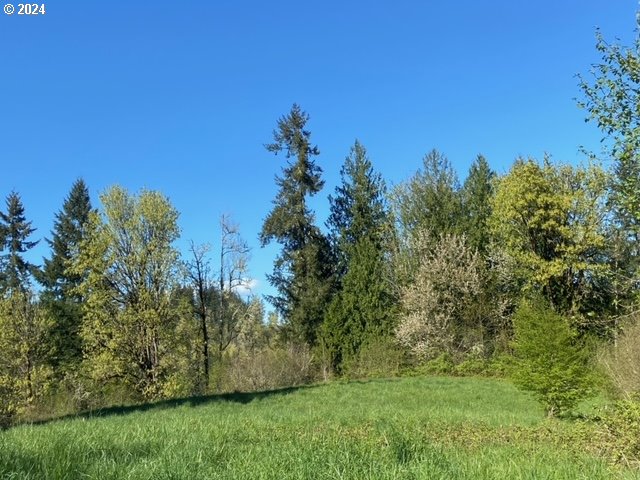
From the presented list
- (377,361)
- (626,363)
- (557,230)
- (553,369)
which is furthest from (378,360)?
(626,363)

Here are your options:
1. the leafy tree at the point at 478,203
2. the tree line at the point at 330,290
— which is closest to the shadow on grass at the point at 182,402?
the tree line at the point at 330,290

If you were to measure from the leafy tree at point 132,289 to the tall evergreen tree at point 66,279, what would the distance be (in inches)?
233

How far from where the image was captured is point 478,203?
3744 cm

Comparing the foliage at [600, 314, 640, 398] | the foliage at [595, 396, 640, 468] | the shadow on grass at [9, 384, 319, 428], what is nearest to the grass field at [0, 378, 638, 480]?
the foliage at [595, 396, 640, 468]

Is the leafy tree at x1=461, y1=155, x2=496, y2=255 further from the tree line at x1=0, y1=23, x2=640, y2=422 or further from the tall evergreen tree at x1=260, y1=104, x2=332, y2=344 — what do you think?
the tall evergreen tree at x1=260, y1=104, x2=332, y2=344

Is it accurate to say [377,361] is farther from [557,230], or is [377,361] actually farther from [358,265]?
Result: [557,230]

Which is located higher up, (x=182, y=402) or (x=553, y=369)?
(x=553, y=369)

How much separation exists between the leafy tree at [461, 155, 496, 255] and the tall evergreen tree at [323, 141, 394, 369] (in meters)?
5.90

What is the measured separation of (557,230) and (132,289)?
2329 cm

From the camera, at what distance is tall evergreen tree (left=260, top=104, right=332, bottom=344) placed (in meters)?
35.5

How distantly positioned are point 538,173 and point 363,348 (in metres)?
15.0

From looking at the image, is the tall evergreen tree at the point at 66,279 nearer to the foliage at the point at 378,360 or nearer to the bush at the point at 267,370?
the bush at the point at 267,370

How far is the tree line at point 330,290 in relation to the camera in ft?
83.1

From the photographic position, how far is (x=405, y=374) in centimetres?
2988
